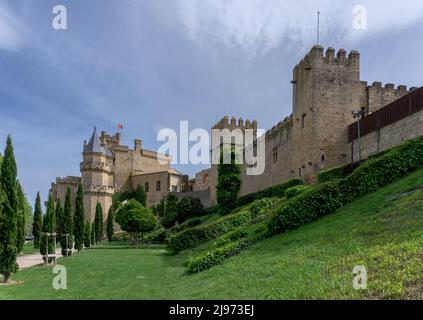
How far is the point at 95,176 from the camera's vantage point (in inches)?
2393

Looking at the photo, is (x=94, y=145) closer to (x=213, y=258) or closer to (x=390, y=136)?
(x=390, y=136)

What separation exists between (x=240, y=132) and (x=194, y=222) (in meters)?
12.0

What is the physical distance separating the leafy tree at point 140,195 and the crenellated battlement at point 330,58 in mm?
47699

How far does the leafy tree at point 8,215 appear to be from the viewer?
14.4 metres

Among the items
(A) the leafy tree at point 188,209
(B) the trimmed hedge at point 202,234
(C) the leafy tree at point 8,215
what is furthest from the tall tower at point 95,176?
(C) the leafy tree at point 8,215

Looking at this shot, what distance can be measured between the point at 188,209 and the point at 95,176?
1871 centimetres

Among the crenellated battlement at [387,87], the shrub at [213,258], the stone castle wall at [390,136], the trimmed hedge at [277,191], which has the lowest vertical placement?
the shrub at [213,258]

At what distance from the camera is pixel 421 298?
5398 mm

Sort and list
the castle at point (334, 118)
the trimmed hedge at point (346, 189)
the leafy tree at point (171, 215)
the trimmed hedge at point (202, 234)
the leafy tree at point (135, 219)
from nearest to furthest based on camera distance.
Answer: the trimmed hedge at point (346, 189) → the castle at point (334, 118) → the trimmed hedge at point (202, 234) → the leafy tree at point (135, 219) → the leafy tree at point (171, 215)

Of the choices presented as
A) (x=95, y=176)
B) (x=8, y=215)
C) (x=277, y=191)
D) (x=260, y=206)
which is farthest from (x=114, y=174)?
(x=8, y=215)

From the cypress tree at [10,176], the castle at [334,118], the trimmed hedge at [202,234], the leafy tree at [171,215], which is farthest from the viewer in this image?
the leafy tree at [171,215]

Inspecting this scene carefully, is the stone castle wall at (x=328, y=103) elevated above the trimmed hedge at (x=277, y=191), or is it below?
above

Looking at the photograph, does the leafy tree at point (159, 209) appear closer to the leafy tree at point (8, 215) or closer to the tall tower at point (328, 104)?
the tall tower at point (328, 104)
